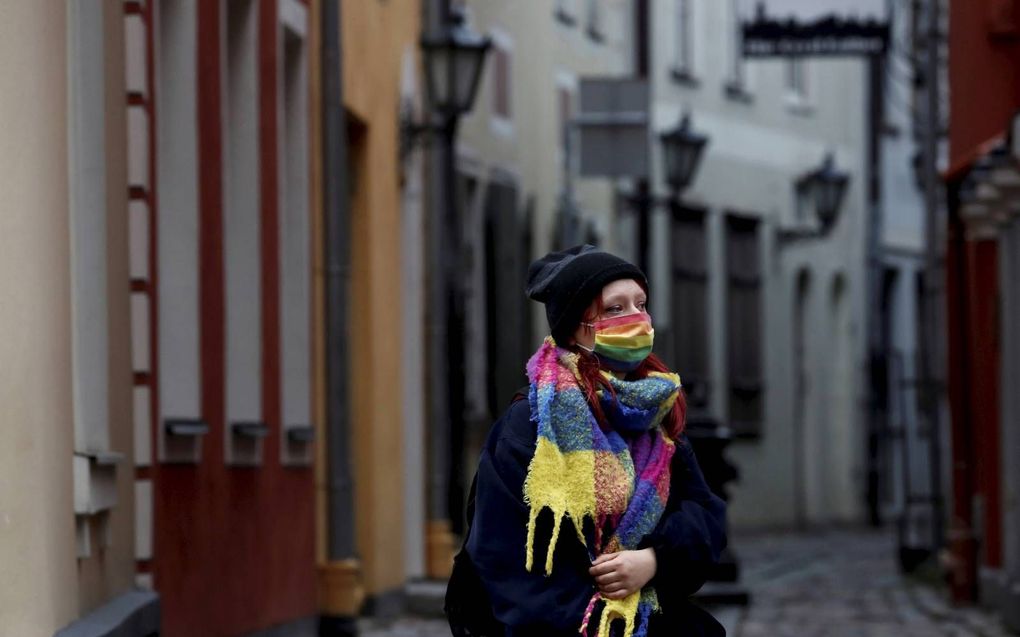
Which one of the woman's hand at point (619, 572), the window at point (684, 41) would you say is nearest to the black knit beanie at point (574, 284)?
the woman's hand at point (619, 572)

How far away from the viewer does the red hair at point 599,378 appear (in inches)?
226

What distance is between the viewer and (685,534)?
5758 mm

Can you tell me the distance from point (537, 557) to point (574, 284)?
22.1 inches

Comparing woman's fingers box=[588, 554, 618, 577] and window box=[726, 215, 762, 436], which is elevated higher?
window box=[726, 215, 762, 436]

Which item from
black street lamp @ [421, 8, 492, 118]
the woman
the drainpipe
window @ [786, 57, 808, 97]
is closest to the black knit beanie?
the woman

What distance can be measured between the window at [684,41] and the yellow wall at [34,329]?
25605mm

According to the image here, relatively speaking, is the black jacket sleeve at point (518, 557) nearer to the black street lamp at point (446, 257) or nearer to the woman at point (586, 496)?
the woman at point (586, 496)

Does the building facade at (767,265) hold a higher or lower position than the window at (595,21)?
lower

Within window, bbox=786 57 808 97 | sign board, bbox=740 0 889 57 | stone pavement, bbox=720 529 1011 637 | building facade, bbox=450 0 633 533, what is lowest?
stone pavement, bbox=720 529 1011 637

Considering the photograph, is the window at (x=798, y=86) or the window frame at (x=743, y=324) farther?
the window at (x=798, y=86)

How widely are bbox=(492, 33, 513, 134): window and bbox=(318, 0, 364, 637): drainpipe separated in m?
12.4

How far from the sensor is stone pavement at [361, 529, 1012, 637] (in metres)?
16.2

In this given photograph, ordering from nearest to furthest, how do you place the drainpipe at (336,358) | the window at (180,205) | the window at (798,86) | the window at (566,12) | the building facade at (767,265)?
the window at (180,205)
the drainpipe at (336,358)
the window at (566,12)
the building facade at (767,265)
the window at (798,86)

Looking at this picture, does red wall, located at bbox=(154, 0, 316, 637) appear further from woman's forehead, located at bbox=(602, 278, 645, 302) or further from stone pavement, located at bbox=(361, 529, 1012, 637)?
woman's forehead, located at bbox=(602, 278, 645, 302)
